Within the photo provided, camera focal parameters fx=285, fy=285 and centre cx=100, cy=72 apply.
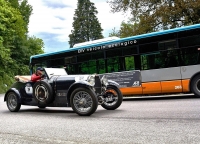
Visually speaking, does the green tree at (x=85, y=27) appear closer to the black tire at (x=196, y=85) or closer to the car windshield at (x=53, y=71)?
the black tire at (x=196, y=85)

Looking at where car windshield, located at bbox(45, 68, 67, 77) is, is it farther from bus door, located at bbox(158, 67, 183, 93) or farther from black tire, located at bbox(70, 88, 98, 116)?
bus door, located at bbox(158, 67, 183, 93)

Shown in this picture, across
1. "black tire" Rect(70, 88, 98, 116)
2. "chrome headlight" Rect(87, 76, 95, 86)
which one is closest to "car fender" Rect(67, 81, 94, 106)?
"black tire" Rect(70, 88, 98, 116)

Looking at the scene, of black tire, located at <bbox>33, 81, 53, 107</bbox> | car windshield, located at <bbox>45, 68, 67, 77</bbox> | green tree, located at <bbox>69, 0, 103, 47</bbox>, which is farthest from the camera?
green tree, located at <bbox>69, 0, 103, 47</bbox>

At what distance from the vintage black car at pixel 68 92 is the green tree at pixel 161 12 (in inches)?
565

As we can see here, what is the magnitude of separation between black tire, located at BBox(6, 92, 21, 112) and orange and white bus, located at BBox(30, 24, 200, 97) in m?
5.24

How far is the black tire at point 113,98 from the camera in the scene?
900 cm

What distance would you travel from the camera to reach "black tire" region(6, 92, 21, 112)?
9852 millimetres

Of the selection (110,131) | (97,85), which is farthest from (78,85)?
(110,131)

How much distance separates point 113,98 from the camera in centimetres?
912

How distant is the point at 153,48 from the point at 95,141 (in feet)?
27.9

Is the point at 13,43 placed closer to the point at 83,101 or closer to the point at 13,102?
the point at 13,102

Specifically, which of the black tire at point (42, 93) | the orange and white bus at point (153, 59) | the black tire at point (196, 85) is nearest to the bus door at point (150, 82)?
the orange and white bus at point (153, 59)

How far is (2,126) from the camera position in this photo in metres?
6.82

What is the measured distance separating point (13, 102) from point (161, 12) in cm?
1541
